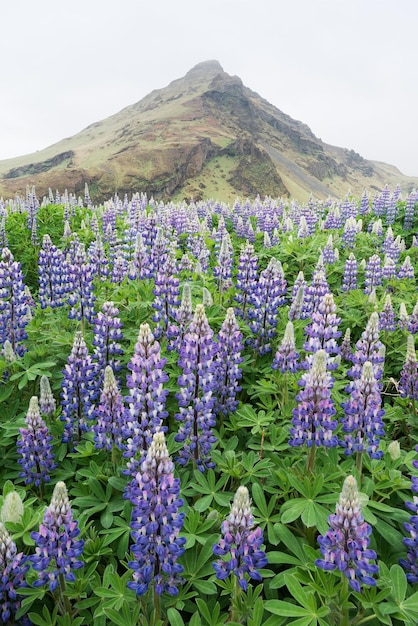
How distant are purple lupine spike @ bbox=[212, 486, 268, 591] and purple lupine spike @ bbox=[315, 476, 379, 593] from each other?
1.01 ft

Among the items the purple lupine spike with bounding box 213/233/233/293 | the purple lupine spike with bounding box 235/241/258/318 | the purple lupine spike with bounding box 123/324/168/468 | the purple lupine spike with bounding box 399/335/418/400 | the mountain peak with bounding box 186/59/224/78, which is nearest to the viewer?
the purple lupine spike with bounding box 123/324/168/468

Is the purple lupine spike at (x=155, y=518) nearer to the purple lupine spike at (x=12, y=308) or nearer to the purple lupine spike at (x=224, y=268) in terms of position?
the purple lupine spike at (x=12, y=308)

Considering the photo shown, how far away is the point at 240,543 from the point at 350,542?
0.50m

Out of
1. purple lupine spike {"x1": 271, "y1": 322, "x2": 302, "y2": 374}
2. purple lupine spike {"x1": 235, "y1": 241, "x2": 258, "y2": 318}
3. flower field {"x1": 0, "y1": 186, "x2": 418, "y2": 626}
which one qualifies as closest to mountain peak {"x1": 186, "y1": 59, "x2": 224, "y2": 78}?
purple lupine spike {"x1": 235, "y1": 241, "x2": 258, "y2": 318}

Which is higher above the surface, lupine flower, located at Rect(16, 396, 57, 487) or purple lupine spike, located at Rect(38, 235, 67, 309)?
purple lupine spike, located at Rect(38, 235, 67, 309)

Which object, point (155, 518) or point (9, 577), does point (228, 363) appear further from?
point (9, 577)

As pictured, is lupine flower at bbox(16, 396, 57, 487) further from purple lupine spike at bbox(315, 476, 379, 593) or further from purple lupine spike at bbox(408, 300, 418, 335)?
purple lupine spike at bbox(408, 300, 418, 335)

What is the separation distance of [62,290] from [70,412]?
2432 mm

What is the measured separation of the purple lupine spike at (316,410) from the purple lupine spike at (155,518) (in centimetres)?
100

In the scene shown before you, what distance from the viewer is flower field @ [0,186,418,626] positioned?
2.12 m

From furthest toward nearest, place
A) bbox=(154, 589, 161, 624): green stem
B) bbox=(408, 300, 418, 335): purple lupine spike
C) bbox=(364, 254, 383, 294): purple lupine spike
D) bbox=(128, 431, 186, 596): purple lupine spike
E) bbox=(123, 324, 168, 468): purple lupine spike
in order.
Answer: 1. bbox=(364, 254, 383, 294): purple lupine spike
2. bbox=(408, 300, 418, 335): purple lupine spike
3. bbox=(123, 324, 168, 468): purple lupine spike
4. bbox=(154, 589, 161, 624): green stem
5. bbox=(128, 431, 186, 596): purple lupine spike

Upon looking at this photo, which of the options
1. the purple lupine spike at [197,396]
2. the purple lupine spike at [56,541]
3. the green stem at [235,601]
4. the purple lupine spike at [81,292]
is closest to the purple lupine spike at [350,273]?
the purple lupine spike at [81,292]

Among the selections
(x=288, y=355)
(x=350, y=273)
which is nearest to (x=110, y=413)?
(x=288, y=355)

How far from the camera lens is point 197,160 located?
71.2 m
